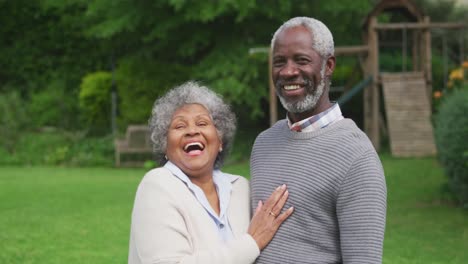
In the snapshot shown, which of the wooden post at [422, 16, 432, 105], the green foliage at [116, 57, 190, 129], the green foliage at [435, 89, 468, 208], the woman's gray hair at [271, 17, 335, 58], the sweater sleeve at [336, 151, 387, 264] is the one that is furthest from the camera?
the green foliage at [116, 57, 190, 129]

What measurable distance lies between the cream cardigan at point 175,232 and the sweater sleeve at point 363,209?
0.41 m

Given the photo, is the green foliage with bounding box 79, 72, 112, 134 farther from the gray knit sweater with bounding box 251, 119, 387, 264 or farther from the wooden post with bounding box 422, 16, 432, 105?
the gray knit sweater with bounding box 251, 119, 387, 264

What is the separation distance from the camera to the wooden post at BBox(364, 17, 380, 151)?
55.8ft

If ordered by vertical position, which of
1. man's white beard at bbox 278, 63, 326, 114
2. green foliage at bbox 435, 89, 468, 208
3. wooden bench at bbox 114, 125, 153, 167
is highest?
man's white beard at bbox 278, 63, 326, 114

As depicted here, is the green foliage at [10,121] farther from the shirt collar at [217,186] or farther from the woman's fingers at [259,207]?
the woman's fingers at [259,207]

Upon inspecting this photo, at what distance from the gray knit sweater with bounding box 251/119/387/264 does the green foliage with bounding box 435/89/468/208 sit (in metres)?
6.16

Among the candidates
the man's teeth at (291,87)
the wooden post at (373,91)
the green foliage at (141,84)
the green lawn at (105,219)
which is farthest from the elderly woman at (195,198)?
the green foliage at (141,84)

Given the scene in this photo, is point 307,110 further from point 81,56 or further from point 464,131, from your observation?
point 81,56

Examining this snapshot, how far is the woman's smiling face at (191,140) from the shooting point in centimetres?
308

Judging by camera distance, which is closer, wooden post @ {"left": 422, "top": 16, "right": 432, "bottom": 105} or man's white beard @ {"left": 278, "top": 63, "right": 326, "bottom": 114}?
man's white beard @ {"left": 278, "top": 63, "right": 326, "bottom": 114}

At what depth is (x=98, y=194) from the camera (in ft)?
38.9

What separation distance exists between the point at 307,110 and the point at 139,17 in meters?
15.7

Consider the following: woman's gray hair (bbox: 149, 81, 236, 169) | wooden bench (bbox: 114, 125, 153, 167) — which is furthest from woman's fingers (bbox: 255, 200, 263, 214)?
wooden bench (bbox: 114, 125, 153, 167)

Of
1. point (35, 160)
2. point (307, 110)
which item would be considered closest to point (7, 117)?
point (35, 160)
